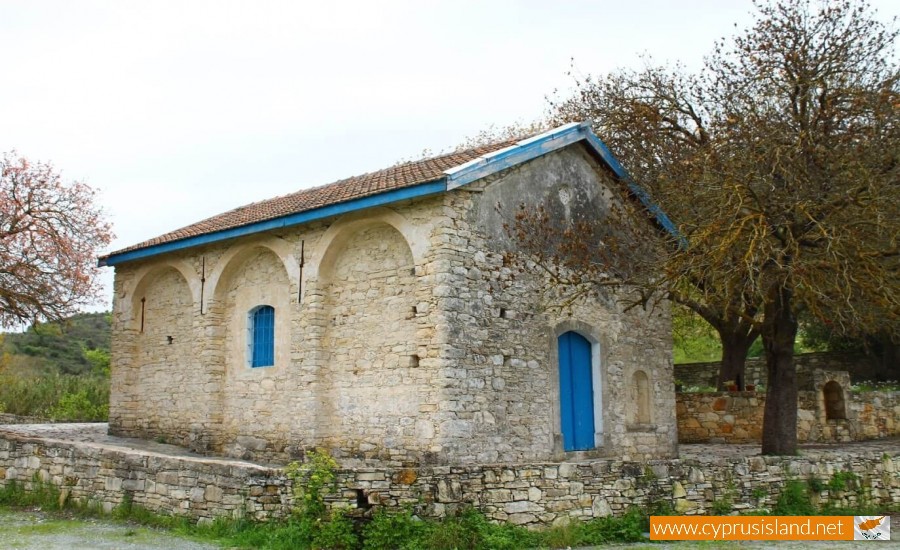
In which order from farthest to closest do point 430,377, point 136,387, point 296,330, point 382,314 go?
point 136,387 < point 296,330 < point 382,314 < point 430,377

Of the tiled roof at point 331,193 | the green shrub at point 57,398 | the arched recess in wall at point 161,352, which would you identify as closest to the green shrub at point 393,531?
the tiled roof at point 331,193

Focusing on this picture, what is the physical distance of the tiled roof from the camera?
1314 centimetres

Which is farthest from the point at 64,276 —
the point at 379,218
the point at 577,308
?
the point at 577,308

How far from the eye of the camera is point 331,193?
49.4 ft

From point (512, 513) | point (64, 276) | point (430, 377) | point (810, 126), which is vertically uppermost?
point (810, 126)

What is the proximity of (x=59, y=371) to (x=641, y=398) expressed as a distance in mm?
31745

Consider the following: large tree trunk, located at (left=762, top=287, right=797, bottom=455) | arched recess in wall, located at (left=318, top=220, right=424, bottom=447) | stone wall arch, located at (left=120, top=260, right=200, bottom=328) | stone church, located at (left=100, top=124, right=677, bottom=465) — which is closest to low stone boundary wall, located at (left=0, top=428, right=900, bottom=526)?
large tree trunk, located at (left=762, top=287, right=797, bottom=455)

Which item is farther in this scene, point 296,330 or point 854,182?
point 296,330

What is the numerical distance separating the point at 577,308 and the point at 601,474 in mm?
4746

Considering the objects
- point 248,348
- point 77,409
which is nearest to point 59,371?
point 77,409

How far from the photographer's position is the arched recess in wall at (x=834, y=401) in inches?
752

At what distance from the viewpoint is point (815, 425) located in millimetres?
18703

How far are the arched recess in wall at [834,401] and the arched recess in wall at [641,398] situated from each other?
574cm

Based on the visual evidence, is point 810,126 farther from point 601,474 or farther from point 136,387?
point 136,387
